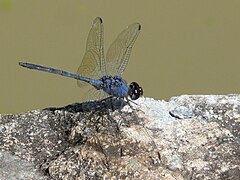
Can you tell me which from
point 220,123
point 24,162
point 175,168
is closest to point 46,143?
point 24,162

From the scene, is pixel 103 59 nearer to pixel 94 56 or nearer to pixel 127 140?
pixel 94 56

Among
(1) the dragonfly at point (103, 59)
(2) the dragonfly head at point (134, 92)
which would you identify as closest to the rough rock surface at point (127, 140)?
(2) the dragonfly head at point (134, 92)

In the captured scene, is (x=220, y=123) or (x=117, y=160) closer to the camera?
(x=117, y=160)

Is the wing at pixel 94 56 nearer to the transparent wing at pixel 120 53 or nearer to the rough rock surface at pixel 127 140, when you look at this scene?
the transparent wing at pixel 120 53

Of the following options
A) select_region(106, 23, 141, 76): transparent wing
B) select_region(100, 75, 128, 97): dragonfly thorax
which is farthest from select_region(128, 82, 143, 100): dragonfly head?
select_region(106, 23, 141, 76): transparent wing

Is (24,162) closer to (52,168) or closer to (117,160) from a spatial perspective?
(52,168)

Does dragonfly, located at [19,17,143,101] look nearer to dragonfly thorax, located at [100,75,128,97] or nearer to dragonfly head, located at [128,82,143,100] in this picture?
dragonfly thorax, located at [100,75,128,97]
